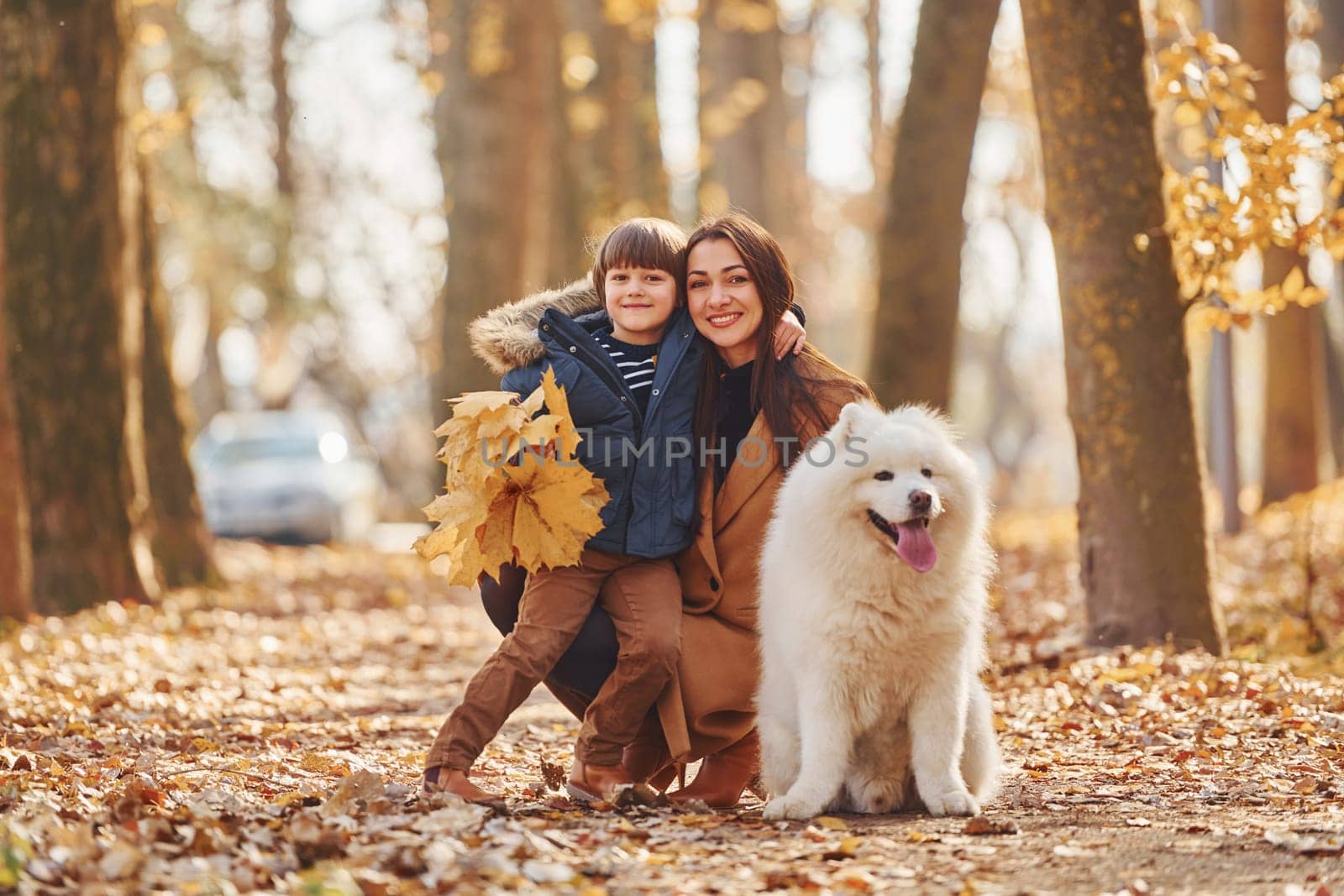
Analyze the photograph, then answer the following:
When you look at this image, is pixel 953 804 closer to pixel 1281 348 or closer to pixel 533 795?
pixel 533 795

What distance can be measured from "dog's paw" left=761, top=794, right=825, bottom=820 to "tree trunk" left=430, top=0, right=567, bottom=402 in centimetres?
947

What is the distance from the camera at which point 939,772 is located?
4523 millimetres

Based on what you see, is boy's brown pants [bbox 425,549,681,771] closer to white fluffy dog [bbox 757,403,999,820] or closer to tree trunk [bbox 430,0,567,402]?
white fluffy dog [bbox 757,403,999,820]

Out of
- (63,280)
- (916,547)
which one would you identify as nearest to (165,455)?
(63,280)

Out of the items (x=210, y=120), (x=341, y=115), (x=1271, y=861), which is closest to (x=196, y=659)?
(x=1271, y=861)

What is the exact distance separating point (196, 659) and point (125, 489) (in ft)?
7.16

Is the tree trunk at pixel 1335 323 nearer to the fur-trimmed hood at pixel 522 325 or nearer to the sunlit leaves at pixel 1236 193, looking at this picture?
the sunlit leaves at pixel 1236 193

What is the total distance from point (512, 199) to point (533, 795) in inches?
389

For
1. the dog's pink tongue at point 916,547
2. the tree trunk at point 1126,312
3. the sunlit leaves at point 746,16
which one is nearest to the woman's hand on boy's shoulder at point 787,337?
the dog's pink tongue at point 916,547

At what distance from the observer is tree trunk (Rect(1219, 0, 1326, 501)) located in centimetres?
1329

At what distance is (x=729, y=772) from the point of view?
534 centimetres

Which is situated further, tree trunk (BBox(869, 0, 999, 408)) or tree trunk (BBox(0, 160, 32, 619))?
tree trunk (BBox(869, 0, 999, 408))

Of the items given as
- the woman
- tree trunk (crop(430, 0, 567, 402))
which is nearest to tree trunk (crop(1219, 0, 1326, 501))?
tree trunk (crop(430, 0, 567, 402))

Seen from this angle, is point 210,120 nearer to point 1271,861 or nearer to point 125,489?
point 125,489
